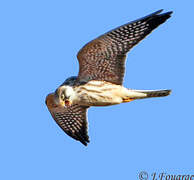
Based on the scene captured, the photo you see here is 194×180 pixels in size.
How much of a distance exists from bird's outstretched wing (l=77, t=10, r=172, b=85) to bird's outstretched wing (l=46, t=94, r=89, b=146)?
4.72ft

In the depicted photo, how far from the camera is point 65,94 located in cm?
1186

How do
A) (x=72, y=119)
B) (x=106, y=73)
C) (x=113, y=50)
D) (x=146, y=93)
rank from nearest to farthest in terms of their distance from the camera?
(x=113, y=50) → (x=146, y=93) → (x=106, y=73) → (x=72, y=119)

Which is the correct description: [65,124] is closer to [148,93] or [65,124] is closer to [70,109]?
[70,109]

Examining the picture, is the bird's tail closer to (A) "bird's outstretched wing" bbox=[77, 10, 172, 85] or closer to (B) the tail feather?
(B) the tail feather

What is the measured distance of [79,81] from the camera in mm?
12047

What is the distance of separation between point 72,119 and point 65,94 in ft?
5.67

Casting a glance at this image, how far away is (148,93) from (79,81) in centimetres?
153

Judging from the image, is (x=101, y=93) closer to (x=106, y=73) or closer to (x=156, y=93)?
(x=106, y=73)

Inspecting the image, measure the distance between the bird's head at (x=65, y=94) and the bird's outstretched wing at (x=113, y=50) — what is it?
397mm

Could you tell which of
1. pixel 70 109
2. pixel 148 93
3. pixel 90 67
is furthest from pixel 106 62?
pixel 70 109

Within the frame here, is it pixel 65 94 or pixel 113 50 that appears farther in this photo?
pixel 65 94

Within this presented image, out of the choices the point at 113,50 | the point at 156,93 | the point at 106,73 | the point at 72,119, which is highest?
the point at 113,50

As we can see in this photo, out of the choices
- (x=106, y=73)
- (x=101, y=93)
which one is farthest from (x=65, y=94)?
(x=106, y=73)

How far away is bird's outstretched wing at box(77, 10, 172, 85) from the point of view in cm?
1130
